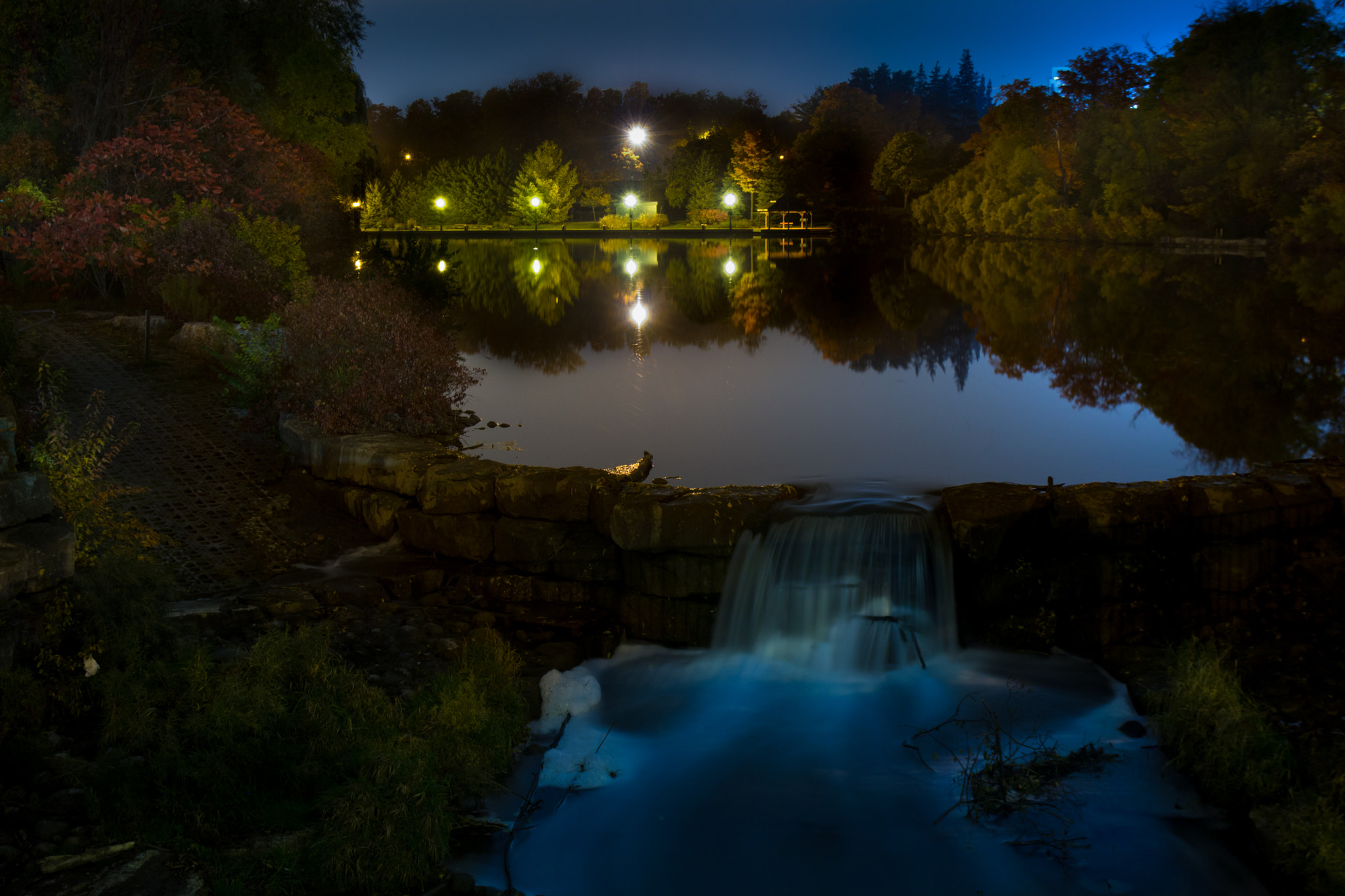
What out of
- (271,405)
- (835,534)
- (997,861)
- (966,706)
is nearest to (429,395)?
(271,405)

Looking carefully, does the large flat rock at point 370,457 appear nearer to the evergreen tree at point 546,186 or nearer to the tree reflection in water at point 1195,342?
the tree reflection in water at point 1195,342

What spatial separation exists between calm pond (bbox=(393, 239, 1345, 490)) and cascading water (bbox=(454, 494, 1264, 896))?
8.66 ft

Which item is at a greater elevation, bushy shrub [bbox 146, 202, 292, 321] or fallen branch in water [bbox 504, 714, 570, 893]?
bushy shrub [bbox 146, 202, 292, 321]

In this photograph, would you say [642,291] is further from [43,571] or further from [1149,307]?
[43,571]

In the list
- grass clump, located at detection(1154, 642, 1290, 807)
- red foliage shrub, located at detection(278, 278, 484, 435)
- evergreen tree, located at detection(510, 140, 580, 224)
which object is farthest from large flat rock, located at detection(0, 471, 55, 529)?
evergreen tree, located at detection(510, 140, 580, 224)

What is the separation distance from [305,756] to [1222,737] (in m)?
5.72

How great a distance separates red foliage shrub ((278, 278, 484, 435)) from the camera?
1197 centimetres

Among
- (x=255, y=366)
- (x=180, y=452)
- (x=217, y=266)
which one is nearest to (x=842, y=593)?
(x=180, y=452)

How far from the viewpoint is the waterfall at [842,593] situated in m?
8.34

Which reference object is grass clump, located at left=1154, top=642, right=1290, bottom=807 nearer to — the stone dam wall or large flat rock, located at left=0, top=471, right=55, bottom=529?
the stone dam wall

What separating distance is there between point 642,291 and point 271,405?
2029 centimetres

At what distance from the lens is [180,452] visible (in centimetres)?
1121

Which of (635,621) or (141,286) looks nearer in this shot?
(635,621)

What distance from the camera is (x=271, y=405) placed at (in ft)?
41.2
